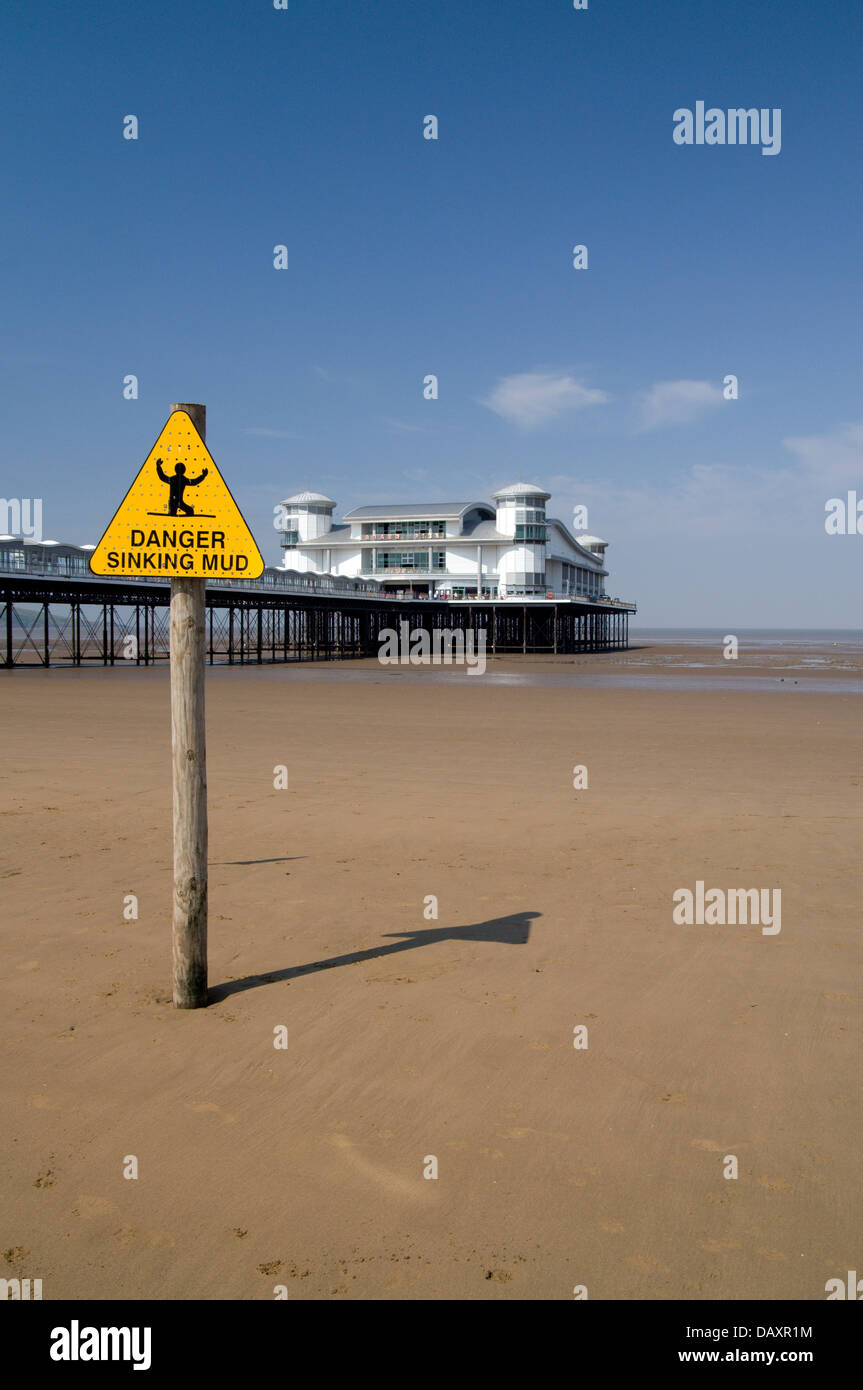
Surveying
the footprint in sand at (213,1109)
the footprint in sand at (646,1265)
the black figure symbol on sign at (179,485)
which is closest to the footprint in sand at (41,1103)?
the footprint in sand at (213,1109)

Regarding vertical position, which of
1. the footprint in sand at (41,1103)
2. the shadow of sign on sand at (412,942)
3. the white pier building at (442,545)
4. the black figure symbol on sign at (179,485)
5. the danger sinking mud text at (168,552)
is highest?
the white pier building at (442,545)

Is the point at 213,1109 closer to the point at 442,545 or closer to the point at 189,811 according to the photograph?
the point at 189,811

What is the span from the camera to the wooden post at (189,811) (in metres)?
4.91

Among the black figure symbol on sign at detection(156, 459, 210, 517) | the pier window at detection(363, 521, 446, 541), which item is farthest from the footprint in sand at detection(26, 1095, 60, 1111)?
the pier window at detection(363, 521, 446, 541)

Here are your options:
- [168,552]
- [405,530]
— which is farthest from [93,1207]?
[405,530]

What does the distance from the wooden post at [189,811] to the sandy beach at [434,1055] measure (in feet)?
0.74

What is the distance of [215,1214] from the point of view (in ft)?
10.6

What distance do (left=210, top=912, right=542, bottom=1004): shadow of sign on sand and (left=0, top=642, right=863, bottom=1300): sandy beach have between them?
27mm

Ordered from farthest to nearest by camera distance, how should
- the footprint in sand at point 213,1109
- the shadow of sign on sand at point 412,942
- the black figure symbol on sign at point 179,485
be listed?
1. the shadow of sign on sand at point 412,942
2. the black figure symbol on sign at point 179,485
3. the footprint in sand at point 213,1109

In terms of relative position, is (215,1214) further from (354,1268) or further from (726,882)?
(726,882)

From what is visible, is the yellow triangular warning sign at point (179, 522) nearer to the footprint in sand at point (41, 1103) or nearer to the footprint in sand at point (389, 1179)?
the footprint in sand at point (41, 1103)

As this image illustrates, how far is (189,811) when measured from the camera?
16.3 feet
